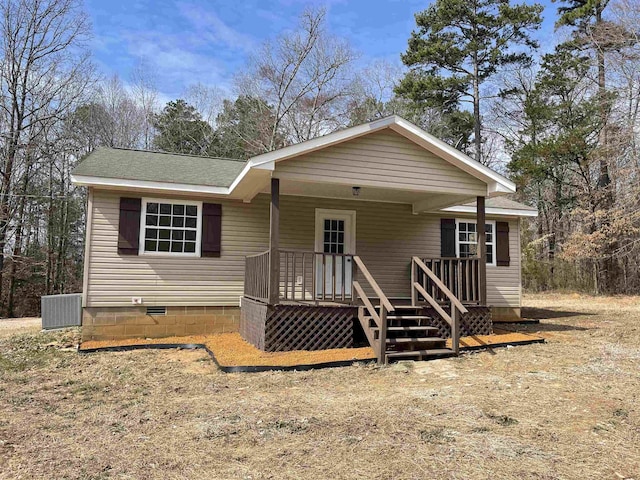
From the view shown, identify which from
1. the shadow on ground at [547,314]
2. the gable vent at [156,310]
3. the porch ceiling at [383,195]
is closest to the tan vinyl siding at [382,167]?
the porch ceiling at [383,195]

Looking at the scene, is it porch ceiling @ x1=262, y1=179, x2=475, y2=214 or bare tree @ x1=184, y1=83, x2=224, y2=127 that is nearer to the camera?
porch ceiling @ x1=262, y1=179, x2=475, y2=214

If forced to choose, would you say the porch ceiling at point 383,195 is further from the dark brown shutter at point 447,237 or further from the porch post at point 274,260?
the porch post at point 274,260

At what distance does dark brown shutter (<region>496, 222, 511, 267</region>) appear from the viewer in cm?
1150

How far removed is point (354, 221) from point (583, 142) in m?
14.8

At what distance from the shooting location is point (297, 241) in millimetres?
10070

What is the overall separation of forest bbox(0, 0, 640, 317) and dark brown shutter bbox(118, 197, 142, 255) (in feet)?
40.5

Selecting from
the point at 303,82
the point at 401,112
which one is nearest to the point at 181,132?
the point at 303,82

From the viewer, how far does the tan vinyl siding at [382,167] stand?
779cm

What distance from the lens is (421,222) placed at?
11016 millimetres

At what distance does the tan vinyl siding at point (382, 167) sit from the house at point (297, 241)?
19mm

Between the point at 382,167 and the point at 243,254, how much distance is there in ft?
11.1

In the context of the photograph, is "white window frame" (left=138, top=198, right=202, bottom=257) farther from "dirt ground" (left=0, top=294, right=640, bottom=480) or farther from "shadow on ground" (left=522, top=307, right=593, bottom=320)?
"shadow on ground" (left=522, top=307, right=593, bottom=320)

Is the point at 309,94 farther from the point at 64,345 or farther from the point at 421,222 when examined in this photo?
the point at 64,345

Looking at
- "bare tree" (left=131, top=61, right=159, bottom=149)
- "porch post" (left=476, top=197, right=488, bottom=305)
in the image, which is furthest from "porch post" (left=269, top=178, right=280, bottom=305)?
"bare tree" (left=131, top=61, right=159, bottom=149)
